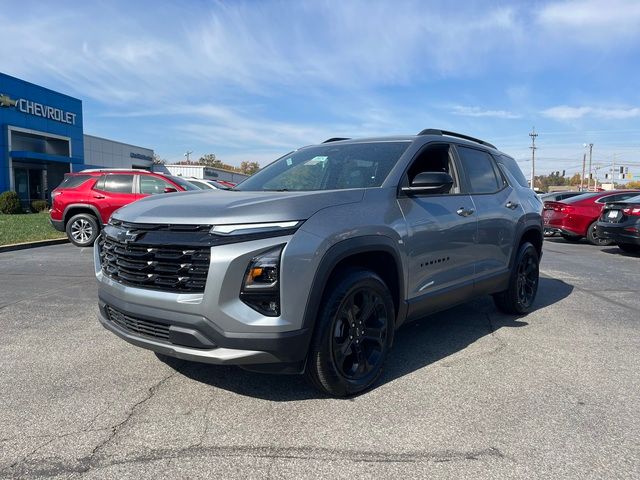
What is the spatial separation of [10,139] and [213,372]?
30.6 m

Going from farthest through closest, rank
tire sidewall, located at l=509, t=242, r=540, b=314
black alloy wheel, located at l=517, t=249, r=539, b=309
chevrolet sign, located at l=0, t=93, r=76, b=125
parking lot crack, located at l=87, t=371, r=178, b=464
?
chevrolet sign, located at l=0, t=93, r=76, b=125 < black alloy wheel, located at l=517, t=249, r=539, b=309 < tire sidewall, located at l=509, t=242, r=540, b=314 < parking lot crack, located at l=87, t=371, r=178, b=464

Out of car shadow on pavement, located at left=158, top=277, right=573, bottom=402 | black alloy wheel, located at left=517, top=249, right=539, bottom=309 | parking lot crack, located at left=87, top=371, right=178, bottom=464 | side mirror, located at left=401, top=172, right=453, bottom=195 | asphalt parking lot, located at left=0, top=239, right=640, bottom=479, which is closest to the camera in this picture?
asphalt parking lot, located at left=0, top=239, right=640, bottom=479

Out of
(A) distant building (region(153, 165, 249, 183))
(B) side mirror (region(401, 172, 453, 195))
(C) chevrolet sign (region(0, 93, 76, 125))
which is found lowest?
(B) side mirror (region(401, 172, 453, 195))

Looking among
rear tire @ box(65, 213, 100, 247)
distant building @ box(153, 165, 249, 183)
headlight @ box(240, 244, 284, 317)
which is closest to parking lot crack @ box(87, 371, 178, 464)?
headlight @ box(240, 244, 284, 317)

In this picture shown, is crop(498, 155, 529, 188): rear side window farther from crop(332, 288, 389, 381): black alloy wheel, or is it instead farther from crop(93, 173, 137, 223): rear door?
crop(93, 173, 137, 223): rear door

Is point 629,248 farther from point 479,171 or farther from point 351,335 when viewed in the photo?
point 351,335

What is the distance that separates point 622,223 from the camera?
36.2 feet

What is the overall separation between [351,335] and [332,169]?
5.10 ft

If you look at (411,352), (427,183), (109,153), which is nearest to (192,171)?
(109,153)

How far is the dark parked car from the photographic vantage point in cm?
1078

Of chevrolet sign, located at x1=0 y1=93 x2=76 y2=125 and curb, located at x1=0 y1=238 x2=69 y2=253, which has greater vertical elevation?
chevrolet sign, located at x1=0 y1=93 x2=76 y2=125

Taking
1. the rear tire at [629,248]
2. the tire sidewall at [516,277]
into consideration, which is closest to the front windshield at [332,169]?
the tire sidewall at [516,277]

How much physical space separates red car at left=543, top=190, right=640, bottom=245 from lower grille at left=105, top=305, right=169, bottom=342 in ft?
40.8

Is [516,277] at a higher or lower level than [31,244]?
higher
